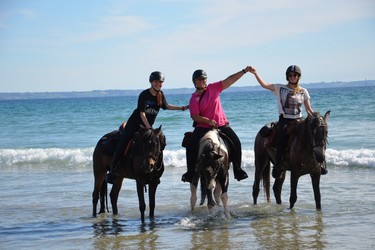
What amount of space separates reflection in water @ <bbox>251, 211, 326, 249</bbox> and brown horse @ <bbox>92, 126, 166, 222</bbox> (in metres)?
1.81

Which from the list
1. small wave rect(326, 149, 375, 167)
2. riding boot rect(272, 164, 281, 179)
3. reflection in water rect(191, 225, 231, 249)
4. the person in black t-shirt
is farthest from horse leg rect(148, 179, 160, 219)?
small wave rect(326, 149, 375, 167)

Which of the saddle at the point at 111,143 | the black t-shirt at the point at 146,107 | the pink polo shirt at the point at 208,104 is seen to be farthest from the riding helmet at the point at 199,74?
the saddle at the point at 111,143

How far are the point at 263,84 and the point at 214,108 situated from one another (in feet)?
3.67

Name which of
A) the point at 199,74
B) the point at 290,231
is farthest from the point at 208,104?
the point at 290,231

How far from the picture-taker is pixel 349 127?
27.9m

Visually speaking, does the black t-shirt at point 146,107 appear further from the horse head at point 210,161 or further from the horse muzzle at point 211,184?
the horse muzzle at point 211,184

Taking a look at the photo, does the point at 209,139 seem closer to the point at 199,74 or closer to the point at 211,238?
the point at 199,74

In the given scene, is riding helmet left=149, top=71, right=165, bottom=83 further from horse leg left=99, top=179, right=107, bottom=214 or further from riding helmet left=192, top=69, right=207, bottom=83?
horse leg left=99, top=179, right=107, bottom=214

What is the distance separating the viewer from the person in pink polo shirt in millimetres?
9555

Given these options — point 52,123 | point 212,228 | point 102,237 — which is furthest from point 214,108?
point 52,123

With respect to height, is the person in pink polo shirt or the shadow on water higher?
the person in pink polo shirt

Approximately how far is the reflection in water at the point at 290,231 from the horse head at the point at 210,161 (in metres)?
1.04

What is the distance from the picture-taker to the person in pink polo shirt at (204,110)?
9.55 meters

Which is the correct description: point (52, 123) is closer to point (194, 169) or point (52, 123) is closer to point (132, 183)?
point (132, 183)
